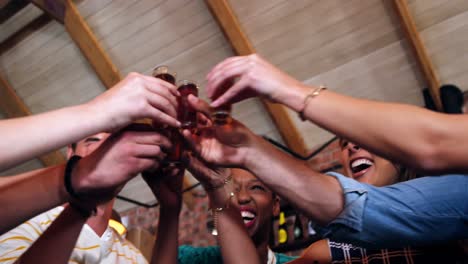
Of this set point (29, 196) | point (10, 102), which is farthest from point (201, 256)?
point (10, 102)

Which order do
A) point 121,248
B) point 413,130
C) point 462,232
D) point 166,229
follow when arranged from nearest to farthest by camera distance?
point 413,130
point 462,232
point 166,229
point 121,248

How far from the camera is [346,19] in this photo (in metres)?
3.13

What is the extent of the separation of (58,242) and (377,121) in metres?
0.94

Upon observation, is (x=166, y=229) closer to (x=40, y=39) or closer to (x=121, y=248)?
(x=121, y=248)

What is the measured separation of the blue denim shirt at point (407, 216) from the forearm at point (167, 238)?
651mm

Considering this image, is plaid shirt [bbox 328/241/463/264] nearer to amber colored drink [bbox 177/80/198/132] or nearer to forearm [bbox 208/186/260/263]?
forearm [bbox 208/186/260/263]

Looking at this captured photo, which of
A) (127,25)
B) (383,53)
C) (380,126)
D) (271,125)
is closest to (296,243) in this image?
(271,125)

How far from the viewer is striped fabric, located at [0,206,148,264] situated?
4.31 feet

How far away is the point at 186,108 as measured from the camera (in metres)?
1.25

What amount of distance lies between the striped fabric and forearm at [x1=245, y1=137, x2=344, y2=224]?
769 mm

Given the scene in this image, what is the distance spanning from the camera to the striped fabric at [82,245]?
1312mm

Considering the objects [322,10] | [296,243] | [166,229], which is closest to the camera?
[166,229]

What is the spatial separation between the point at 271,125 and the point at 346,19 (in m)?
1.29

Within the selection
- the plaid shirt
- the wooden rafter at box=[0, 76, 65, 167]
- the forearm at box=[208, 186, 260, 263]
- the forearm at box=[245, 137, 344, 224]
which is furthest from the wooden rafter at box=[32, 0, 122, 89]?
the plaid shirt
